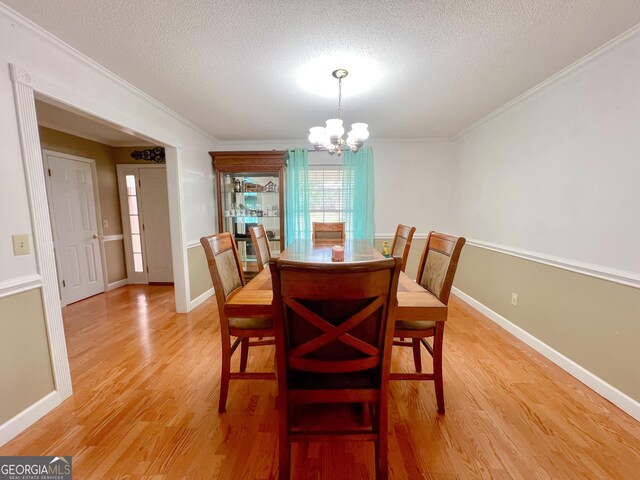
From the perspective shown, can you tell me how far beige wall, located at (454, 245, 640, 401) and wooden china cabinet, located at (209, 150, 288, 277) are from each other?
9.32ft

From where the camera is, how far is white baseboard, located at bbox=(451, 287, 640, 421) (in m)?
1.50

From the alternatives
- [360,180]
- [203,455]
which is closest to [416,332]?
[203,455]

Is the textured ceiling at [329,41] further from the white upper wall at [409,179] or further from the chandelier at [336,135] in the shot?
the white upper wall at [409,179]

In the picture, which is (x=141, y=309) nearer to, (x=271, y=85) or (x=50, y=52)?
(x=50, y=52)

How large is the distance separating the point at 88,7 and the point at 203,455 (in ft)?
7.65

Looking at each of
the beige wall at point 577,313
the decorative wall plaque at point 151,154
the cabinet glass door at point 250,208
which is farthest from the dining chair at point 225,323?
the decorative wall plaque at point 151,154

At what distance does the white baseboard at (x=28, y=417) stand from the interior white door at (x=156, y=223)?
2763 mm

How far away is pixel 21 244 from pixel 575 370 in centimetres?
362

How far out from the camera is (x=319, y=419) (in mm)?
1469

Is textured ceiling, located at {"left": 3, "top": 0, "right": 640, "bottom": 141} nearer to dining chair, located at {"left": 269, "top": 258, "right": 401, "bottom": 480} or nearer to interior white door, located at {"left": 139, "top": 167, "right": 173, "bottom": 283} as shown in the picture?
dining chair, located at {"left": 269, "top": 258, "right": 401, "bottom": 480}

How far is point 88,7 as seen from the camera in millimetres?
1306

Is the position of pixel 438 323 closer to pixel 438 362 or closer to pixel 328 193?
pixel 438 362

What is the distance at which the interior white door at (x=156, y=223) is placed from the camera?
3.94 m

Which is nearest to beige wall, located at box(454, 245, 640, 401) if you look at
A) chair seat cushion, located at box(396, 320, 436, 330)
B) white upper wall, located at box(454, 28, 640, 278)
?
white upper wall, located at box(454, 28, 640, 278)
